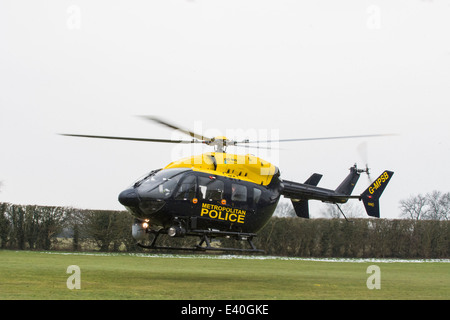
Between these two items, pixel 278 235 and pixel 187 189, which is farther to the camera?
pixel 278 235

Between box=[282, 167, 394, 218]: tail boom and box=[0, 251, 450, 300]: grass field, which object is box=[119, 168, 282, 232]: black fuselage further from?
box=[282, 167, 394, 218]: tail boom

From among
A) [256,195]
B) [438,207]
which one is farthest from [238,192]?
[438,207]

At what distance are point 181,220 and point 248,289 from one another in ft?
9.98

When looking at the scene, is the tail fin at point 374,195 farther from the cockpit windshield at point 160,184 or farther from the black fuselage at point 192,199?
the cockpit windshield at point 160,184

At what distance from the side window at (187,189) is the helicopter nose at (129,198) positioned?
45.9 inches

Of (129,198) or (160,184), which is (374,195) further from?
(129,198)

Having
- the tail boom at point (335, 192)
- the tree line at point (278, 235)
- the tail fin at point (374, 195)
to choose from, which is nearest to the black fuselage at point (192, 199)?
the tail boom at point (335, 192)

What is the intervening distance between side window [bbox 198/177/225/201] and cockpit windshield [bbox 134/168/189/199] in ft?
2.18

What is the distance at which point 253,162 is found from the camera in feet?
67.1

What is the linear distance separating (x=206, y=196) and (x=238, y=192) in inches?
48.1

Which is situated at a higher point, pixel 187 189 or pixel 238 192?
pixel 187 189

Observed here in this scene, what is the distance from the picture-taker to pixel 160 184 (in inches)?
728

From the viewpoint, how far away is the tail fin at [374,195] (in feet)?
80.6
